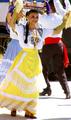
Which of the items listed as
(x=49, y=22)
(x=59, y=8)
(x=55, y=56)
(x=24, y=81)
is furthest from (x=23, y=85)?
(x=55, y=56)

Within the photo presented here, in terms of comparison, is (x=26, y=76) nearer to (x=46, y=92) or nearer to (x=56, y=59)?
(x=56, y=59)

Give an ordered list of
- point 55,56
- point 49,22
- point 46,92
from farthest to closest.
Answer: point 46,92 < point 55,56 < point 49,22

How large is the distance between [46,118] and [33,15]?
138 centimetres

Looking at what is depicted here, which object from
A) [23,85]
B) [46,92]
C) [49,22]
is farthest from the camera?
[46,92]

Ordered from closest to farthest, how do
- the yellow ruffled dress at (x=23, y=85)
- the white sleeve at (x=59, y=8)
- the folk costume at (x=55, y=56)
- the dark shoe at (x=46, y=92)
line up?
the yellow ruffled dress at (x=23, y=85) → the white sleeve at (x=59, y=8) → the folk costume at (x=55, y=56) → the dark shoe at (x=46, y=92)

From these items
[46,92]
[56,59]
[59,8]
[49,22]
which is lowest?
[46,92]

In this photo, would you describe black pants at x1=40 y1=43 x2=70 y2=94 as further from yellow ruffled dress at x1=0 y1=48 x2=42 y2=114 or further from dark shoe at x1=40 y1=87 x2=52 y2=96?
yellow ruffled dress at x1=0 y1=48 x2=42 y2=114

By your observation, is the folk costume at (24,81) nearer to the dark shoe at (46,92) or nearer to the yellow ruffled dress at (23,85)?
the yellow ruffled dress at (23,85)

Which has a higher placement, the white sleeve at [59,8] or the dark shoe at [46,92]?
the white sleeve at [59,8]

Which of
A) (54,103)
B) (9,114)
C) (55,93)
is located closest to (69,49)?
(55,93)

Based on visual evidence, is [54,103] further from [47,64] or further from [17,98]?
[17,98]

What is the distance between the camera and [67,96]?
9.29 m

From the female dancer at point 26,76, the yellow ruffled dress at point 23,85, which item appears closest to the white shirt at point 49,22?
the female dancer at point 26,76

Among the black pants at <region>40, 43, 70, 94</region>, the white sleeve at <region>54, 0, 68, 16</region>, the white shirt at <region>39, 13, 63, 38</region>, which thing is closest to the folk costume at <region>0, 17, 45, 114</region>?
the white shirt at <region>39, 13, 63, 38</region>
